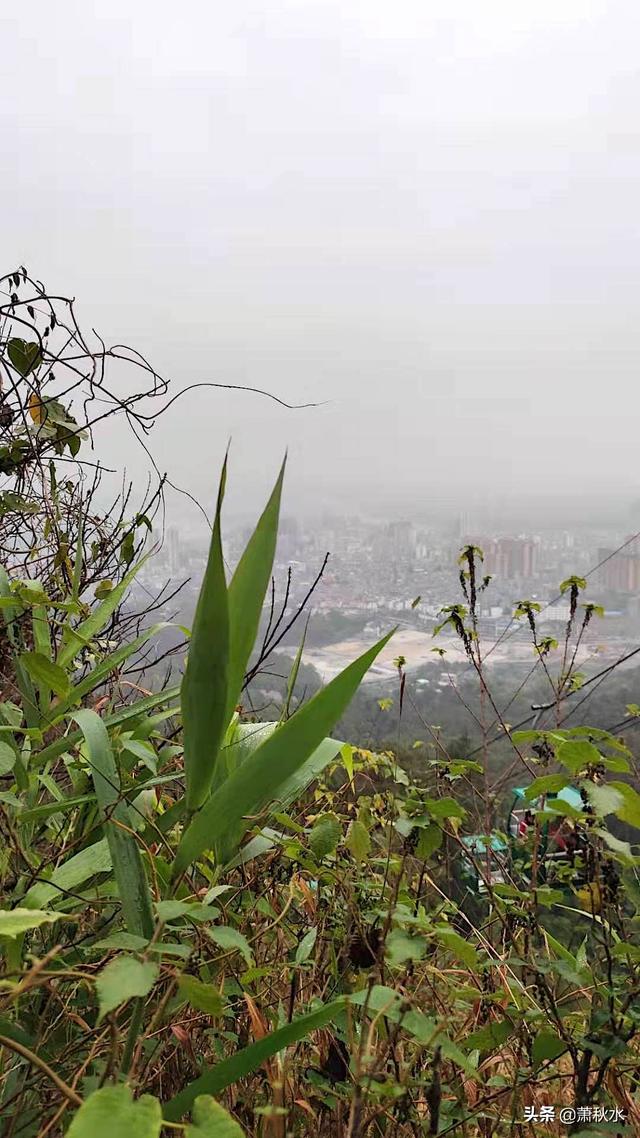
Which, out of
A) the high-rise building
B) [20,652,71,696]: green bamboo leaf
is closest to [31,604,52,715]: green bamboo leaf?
[20,652,71,696]: green bamboo leaf

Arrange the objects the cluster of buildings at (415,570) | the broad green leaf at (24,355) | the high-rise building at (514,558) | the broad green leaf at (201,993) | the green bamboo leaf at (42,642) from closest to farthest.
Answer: the broad green leaf at (201,993) < the green bamboo leaf at (42,642) < the broad green leaf at (24,355) < the cluster of buildings at (415,570) < the high-rise building at (514,558)

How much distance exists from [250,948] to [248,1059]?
0.68ft

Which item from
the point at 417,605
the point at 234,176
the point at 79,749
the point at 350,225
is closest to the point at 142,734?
the point at 79,749

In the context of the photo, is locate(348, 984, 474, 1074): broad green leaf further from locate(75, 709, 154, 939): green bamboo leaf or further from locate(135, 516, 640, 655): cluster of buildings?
locate(135, 516, 640, 655): cluster of buildings

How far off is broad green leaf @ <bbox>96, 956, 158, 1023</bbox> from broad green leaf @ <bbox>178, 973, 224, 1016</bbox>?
0.04 m

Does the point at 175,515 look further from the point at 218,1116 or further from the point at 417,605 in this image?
the point at 218,1116

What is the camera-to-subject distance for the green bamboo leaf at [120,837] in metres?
0.54

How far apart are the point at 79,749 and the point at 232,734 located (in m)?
0.23

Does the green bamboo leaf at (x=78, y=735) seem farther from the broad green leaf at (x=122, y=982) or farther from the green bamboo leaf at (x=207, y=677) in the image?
the broad green leaf at (x=122, y=982)

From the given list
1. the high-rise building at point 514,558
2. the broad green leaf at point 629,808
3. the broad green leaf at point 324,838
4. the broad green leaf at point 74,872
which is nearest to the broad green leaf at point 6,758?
the broad green leaf at point 74,872

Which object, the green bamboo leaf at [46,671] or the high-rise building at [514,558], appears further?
the high-rise building at [514,558]

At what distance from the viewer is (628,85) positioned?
231 inches

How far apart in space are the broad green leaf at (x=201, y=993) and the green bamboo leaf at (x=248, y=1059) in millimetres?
113

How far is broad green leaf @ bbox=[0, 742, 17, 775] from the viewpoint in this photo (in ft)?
1.94
